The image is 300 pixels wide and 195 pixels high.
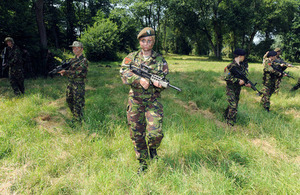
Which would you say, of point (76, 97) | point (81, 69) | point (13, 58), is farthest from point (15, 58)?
point (76, 97)

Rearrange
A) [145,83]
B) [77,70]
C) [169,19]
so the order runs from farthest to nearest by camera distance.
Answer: [169,19], [77,70], [145,83]

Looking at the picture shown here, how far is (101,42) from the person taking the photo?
17234 millimetres

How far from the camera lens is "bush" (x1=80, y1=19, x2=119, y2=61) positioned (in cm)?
1717

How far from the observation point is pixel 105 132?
3344 millimetres

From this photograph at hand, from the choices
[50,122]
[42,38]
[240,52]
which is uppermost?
[42,38]

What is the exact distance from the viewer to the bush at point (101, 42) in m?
17.2

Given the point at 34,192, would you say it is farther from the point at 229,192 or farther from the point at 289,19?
the point at 289,19

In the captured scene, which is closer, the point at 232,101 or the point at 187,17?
the point at 232,101

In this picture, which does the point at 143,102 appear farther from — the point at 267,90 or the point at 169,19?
the point at 169,19

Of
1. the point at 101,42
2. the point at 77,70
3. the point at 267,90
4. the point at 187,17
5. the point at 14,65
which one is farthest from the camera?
the point at 187,17

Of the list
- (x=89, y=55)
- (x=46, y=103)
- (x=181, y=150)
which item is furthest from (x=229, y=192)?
(x=89, y=55)

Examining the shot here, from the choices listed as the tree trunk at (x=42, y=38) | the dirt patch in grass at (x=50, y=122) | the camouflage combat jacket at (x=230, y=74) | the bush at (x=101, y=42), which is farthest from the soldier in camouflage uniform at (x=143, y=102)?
the bush at (x=101, y=42)

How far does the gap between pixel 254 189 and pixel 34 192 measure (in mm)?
2737

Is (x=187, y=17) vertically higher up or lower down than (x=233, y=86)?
higher up
